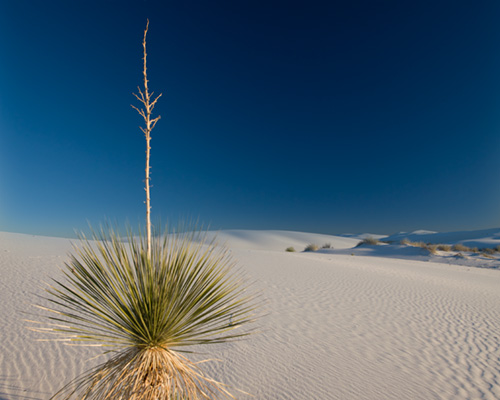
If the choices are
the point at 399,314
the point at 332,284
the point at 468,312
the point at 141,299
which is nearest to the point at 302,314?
the point at 399,314

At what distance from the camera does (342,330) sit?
5.96 m

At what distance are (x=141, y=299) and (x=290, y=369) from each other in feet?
9.86

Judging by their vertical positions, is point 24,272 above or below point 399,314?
above

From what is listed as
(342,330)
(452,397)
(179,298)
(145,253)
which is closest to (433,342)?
(342,330)

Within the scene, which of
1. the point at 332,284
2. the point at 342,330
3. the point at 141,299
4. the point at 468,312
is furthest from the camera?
the point at 332,284

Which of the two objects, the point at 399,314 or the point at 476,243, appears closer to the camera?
the point at 399,314

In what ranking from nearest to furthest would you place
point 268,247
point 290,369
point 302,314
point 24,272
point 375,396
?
point 375,396
point 290,369
point 302,314
point 24,272
point 268,247

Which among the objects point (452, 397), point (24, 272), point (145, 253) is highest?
point (145, 253)

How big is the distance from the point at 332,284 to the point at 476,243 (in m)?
33.2

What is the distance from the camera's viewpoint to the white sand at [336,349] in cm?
377

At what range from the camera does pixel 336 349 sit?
16.4 ft

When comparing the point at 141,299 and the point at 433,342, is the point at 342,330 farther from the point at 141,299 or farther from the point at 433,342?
the point at 141,299

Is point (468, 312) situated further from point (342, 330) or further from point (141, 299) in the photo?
point (141, 299)

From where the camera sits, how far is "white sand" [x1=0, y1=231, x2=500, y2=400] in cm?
377
